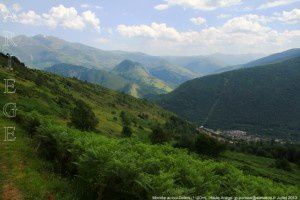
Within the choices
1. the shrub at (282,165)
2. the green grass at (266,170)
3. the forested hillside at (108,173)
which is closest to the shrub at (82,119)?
the forested hillside at (108,173)

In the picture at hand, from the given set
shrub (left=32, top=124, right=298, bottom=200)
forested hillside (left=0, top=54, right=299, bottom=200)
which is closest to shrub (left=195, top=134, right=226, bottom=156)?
forested hillside (left=0, top=54, right=299, bottom=200)

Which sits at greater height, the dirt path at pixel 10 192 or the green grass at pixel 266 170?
the dirt path at pixel 10 192

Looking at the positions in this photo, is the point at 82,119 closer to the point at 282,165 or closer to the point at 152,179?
the point at 152,179

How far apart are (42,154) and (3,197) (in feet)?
37.6

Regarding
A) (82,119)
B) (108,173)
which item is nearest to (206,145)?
(82,119)

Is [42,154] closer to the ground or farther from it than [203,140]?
farther from it

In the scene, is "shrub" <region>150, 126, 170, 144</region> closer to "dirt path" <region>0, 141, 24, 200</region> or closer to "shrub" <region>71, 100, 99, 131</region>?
"shrub" <region>71, 100, 99, 131</region>

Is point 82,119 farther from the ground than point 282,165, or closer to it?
farther from the ground

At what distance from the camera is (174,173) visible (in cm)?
1983

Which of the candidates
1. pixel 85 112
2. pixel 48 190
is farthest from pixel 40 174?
pixel 85 112

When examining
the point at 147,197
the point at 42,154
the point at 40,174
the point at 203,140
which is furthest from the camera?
the point at 203,140

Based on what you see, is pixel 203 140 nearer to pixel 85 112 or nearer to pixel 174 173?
pixel 85 112

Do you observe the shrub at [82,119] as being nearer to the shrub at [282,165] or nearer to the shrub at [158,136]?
the shrub at [158,136]

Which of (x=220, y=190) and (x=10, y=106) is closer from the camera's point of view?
(x=220, y=190)
